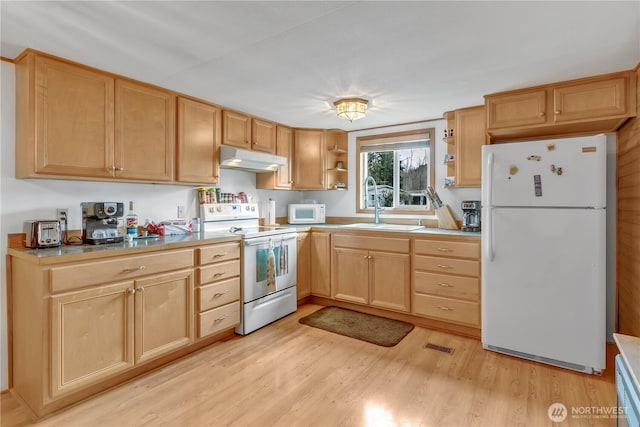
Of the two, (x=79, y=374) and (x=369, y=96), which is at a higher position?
(x=369, y=96)

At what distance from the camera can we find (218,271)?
2.75m

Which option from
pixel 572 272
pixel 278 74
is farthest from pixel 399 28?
pixel 572 272

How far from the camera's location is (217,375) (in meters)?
2.29

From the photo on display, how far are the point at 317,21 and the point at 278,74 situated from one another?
29.6 inches

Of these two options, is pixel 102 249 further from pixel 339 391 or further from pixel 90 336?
pixel 339 391

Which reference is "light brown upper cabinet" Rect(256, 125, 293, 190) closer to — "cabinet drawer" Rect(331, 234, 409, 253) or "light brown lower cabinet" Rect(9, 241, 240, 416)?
"cabinet drawer" Rect(331, 234, 409, 253)

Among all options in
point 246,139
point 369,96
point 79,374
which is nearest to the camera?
point 79,374

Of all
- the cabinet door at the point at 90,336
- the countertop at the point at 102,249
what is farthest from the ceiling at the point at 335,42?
the cabinet door at the point at 90,336

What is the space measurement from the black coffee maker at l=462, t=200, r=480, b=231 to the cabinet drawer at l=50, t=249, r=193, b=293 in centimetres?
263

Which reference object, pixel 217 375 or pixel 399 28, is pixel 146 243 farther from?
pixel 399 28

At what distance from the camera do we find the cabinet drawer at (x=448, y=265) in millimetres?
2877

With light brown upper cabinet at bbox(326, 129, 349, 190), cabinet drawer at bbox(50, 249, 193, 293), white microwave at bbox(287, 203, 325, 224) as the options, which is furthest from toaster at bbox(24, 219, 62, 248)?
light brown upper cabinet at bbox(326, 129, 349, 190)

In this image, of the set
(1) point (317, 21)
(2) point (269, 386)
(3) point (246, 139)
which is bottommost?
(2) point (269, 386)

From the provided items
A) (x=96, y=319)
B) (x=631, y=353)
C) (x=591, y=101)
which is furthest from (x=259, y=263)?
(x=591, y=101)
